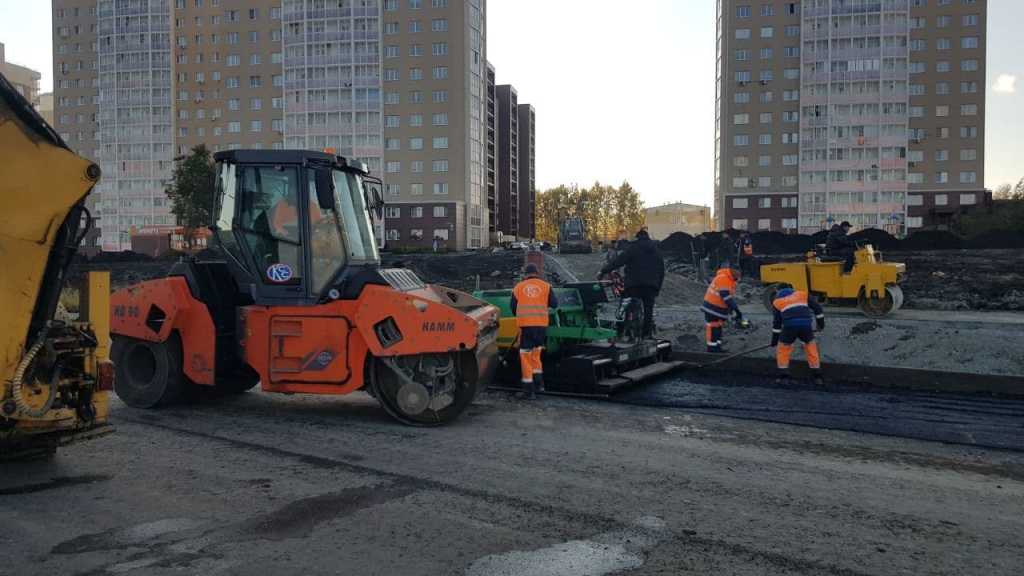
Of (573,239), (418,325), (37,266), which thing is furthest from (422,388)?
(573,239)

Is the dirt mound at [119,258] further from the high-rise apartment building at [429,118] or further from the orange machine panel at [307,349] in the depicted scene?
the orange machine panel at [307,349]

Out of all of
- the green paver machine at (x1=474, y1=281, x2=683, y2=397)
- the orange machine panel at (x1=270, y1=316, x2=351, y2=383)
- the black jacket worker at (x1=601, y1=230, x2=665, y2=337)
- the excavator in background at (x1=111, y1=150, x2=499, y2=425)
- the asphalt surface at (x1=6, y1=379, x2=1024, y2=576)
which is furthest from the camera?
the black jacket worker at (x1=601, y1=230, x2=665, y2=337)

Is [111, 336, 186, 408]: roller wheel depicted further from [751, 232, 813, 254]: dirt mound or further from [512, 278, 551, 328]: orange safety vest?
[751, 232, 813, 254]: dirt mound

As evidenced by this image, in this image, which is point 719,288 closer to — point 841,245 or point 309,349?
point 841,245

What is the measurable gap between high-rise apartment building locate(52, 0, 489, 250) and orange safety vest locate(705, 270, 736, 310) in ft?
204

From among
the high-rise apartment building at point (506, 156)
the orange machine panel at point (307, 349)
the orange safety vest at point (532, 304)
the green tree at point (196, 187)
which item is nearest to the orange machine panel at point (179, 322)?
the orange machine panel at point (307, 349)

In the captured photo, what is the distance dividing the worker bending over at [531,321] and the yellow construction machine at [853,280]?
9240 millimetres

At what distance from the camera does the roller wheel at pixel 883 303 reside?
53.9ft

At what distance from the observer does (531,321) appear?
8773 mm

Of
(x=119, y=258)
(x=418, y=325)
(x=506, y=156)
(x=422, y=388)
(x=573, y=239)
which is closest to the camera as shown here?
(x=418, y=325)

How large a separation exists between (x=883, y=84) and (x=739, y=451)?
76541 mm

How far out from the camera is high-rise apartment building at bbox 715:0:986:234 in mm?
72500

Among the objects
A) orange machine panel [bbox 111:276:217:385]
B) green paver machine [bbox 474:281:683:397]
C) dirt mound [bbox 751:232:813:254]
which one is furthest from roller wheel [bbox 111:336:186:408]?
dirt mound [bbox 751:232:813:254]

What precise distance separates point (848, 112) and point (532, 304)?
73.7 meters
